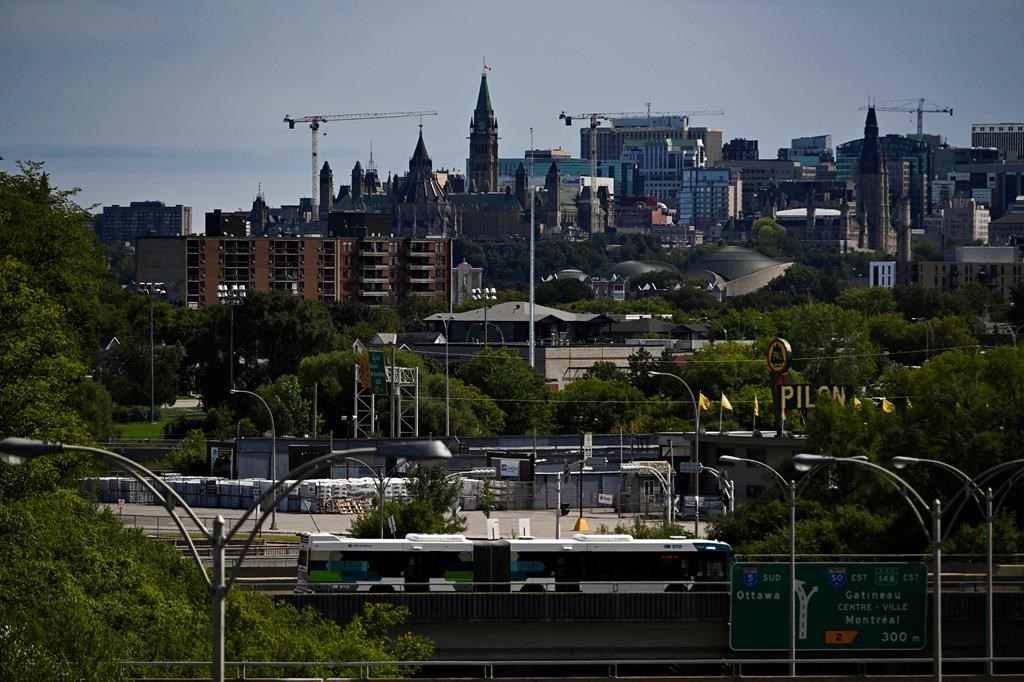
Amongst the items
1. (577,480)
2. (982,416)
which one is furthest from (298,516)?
(982,416)

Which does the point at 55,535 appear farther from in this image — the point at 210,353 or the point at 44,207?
the point at 210,353

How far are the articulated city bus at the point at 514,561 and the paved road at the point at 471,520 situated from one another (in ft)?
62.6

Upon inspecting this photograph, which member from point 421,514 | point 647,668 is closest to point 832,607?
point 647,668

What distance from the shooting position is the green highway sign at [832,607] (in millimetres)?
39469

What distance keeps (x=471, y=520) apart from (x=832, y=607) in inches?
1536

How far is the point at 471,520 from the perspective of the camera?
255 feet

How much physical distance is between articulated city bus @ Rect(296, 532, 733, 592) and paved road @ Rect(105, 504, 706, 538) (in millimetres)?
19091

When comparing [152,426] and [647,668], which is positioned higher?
[647,668]

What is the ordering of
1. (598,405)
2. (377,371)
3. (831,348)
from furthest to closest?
1. (831,348)
2. (598,405)
3. (377,371)

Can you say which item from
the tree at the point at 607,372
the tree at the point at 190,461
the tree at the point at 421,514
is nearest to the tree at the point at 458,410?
the tree at the point at 190,461

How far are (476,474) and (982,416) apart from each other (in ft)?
112

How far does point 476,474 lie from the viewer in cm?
8906

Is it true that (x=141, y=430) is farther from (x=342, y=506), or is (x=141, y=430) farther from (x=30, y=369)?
(x=30, y=369)

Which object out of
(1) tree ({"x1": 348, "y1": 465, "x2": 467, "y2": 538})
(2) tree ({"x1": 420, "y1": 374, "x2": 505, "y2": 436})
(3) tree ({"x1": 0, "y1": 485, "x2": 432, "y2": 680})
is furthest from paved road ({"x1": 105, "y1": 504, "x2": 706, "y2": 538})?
(3) tree ({"x1": 0, "y1": 485, "x2": 432, "y2": 680})
